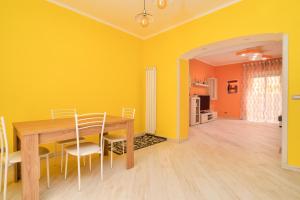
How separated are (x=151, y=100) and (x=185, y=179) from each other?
2.66m

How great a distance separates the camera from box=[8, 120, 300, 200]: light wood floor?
1.77 m

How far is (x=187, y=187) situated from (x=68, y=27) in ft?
11.9

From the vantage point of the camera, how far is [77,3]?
3014 mm

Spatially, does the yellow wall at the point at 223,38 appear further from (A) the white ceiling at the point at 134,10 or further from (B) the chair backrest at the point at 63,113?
(B) the chair backrest at the point at 63,113

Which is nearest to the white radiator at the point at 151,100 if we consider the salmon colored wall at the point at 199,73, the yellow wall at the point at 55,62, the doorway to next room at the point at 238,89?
the yellow wall at the point at 55,62

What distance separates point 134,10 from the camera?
127 inches

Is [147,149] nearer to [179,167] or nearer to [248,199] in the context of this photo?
[179,167]

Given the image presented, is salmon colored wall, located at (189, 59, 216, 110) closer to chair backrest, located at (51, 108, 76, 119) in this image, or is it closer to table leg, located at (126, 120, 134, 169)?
table leg, located at (126, 120, 134, 169)

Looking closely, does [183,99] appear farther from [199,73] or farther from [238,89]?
[238,89]

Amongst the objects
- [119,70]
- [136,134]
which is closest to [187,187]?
[136,134]

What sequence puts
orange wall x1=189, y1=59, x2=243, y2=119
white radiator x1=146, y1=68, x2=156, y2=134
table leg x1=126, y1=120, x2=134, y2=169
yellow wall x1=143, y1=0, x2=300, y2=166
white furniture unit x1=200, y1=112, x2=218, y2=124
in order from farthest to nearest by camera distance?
orange wall x1=189, y1=59, x2=243, y2=119, white furniture unit x1=200, y1=112, x2=218, y2=124, white radiator x1=146, y1=68, x2=156, y2=134, table leg x1=126, y1=120, x2=134, y2=169, yellow wall x1=143, y1=0, x2=300, y2=166

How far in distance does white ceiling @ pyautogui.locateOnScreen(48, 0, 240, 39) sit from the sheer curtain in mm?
5491

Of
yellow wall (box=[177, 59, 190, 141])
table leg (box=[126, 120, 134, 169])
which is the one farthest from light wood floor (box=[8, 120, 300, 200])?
yellow wall (box=[177, 59, 190, 141])

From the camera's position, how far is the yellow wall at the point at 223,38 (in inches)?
91.9
